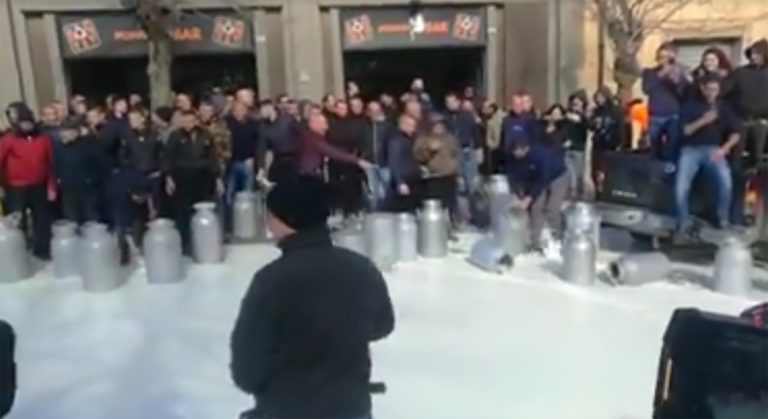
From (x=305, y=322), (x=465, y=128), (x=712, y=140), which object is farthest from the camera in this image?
(x=465, y=128)

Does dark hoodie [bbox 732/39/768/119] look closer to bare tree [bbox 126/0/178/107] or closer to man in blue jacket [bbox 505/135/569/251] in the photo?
man in blue jacket [bbox 505/135/569/251]

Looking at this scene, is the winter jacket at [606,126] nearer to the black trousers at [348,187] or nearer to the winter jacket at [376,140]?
the winter jacket at [376,140]

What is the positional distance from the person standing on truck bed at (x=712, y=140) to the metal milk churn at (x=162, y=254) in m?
4.84

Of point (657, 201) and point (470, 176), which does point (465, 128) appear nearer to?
point (470, 176)

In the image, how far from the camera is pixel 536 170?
9969 millimetres

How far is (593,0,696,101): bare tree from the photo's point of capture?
1830 cm

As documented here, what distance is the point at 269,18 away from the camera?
1814 cm

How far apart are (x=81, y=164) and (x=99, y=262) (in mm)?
1509

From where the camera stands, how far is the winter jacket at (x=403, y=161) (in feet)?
35.2

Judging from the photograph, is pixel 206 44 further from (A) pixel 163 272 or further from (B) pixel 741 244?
(B) pixel 741 244

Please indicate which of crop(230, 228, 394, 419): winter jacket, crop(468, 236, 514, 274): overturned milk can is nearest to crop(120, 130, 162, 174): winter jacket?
crop(468, 236, 514, 274): overturned milk can

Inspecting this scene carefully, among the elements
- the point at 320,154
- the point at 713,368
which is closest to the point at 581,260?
the point at 320,154

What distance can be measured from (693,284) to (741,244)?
0.57m

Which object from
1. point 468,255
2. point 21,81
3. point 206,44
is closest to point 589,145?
point 468,255
